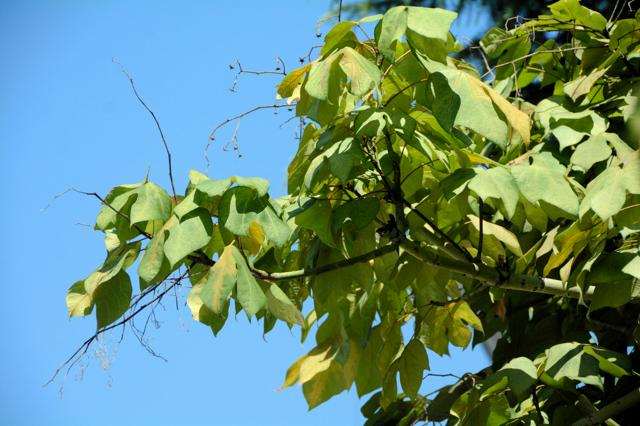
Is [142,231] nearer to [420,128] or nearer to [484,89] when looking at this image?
[420,128]

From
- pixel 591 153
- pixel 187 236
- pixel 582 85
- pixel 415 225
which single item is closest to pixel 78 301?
pixel 187 236

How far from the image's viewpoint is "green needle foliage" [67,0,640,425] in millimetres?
1671

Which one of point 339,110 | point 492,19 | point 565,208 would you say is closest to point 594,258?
point 565,208

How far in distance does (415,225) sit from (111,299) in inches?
24.1

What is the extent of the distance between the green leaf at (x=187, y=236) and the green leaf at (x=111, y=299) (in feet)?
0.63

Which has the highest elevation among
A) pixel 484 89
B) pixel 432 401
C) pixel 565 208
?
pixel 484 89

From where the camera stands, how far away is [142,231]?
5.92 ft

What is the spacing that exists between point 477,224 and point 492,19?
6.20 ft

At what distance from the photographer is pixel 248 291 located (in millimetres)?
1672

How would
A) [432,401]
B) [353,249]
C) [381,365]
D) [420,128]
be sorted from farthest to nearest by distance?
[432,401]
[381,365]
[353,249]
[420,128]

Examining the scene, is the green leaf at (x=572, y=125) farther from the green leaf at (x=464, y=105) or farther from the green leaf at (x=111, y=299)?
the green leaf at (x=111, y=299)

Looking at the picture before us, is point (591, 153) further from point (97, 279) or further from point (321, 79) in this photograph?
point (97, 279)

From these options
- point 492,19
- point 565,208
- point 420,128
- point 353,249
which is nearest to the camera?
point 565,208

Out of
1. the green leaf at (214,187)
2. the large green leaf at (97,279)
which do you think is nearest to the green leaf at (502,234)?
the green leaf at (214,187)
